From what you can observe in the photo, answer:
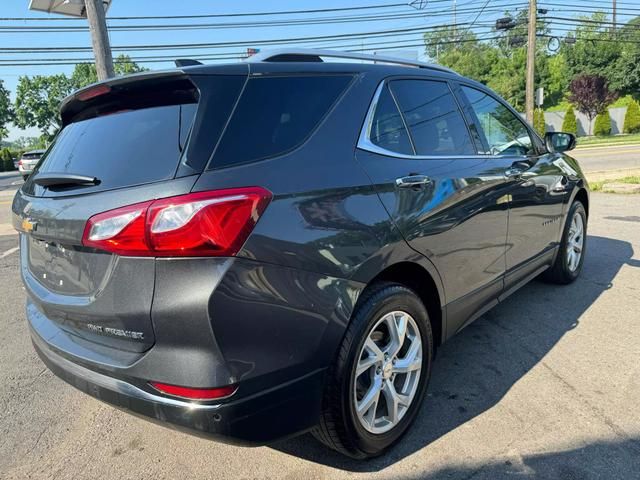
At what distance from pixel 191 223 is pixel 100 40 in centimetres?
755

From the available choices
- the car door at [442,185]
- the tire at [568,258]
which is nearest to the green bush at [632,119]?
the tire at [568,258]

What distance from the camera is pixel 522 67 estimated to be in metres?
49.6

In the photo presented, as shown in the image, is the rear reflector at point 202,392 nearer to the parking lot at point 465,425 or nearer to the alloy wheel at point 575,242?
the parking lot at point 465,425

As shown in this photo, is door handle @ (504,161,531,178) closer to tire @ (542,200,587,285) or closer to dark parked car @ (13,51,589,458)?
dark parked car @ (13,51,589,458)

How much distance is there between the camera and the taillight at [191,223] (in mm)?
1625

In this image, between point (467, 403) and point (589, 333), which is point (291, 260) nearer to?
point (467, 403)

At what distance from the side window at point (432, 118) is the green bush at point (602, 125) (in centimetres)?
4233

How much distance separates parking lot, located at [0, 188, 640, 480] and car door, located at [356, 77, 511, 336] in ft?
1.48

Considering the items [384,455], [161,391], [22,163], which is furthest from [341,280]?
[22,163]

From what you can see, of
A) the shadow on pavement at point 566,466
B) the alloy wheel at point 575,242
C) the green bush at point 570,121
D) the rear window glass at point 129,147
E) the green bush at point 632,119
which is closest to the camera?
A: the rear window glass at point 129,147

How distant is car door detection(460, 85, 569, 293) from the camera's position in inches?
130

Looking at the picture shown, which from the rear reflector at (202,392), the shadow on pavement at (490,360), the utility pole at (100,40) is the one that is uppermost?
the utility pole at (100,40)

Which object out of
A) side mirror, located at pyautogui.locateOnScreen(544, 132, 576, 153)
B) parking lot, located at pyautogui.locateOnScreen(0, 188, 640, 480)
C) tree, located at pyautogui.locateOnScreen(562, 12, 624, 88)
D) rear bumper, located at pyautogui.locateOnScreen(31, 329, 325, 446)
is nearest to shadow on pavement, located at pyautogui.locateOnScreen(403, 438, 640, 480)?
parking lot, located at pyautogui.locateOnScreen(0, 188, 640, 480)

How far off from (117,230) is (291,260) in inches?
25.1
